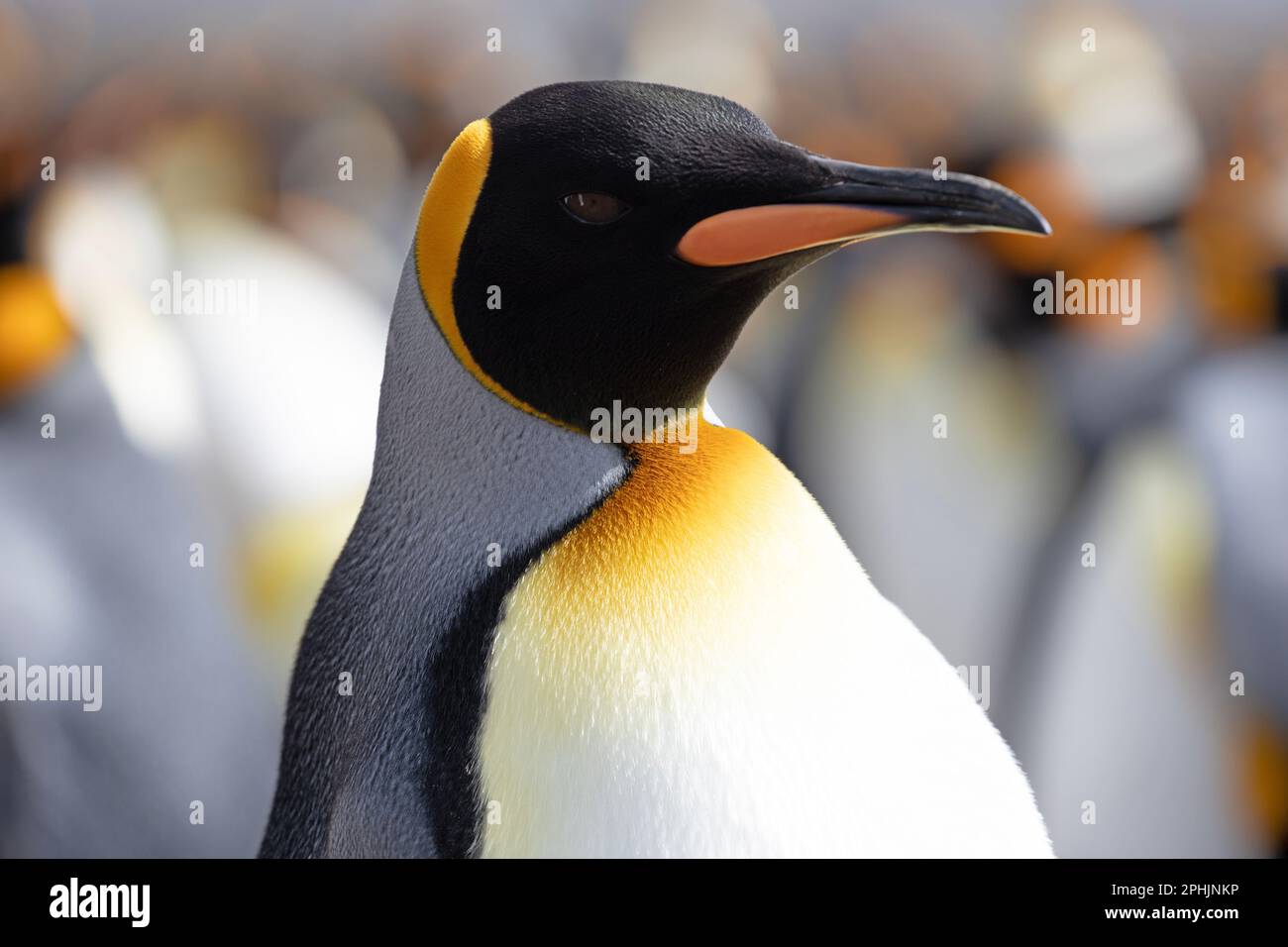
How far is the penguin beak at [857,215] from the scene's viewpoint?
56cm

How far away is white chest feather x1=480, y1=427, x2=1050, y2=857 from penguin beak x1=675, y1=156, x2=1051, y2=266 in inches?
5.3

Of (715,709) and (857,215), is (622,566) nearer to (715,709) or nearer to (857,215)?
(715,709)

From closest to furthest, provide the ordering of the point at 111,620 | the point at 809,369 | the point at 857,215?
the point at 857,215 → the point at 111,620 → the point at 809,369

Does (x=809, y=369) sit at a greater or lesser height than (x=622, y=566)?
greater

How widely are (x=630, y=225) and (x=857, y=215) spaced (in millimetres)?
108

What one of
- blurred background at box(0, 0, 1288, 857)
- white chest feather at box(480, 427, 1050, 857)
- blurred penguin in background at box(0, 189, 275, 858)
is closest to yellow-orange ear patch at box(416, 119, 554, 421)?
white chest feather at box(480, 427, 1050, 857)

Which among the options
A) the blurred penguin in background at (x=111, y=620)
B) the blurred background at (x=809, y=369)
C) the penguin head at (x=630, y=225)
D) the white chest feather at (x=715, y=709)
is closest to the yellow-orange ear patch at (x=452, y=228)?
the penguin head at (x=630, y=225)

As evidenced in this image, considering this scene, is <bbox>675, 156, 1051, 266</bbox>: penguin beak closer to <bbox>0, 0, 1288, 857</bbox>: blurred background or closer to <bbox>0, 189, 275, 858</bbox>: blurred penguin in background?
<bbox>0, 0, 1288, 857</bbox>: blurred background

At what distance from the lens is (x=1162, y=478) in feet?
4.62

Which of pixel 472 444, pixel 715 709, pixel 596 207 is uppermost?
pixel 596 207

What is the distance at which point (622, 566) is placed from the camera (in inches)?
24.6

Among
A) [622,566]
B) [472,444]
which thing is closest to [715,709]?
[622,566]

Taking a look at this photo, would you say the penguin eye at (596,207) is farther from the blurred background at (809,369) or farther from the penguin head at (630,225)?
the blurred background at (809,369)

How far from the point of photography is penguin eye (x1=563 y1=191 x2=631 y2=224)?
0.57 meters
